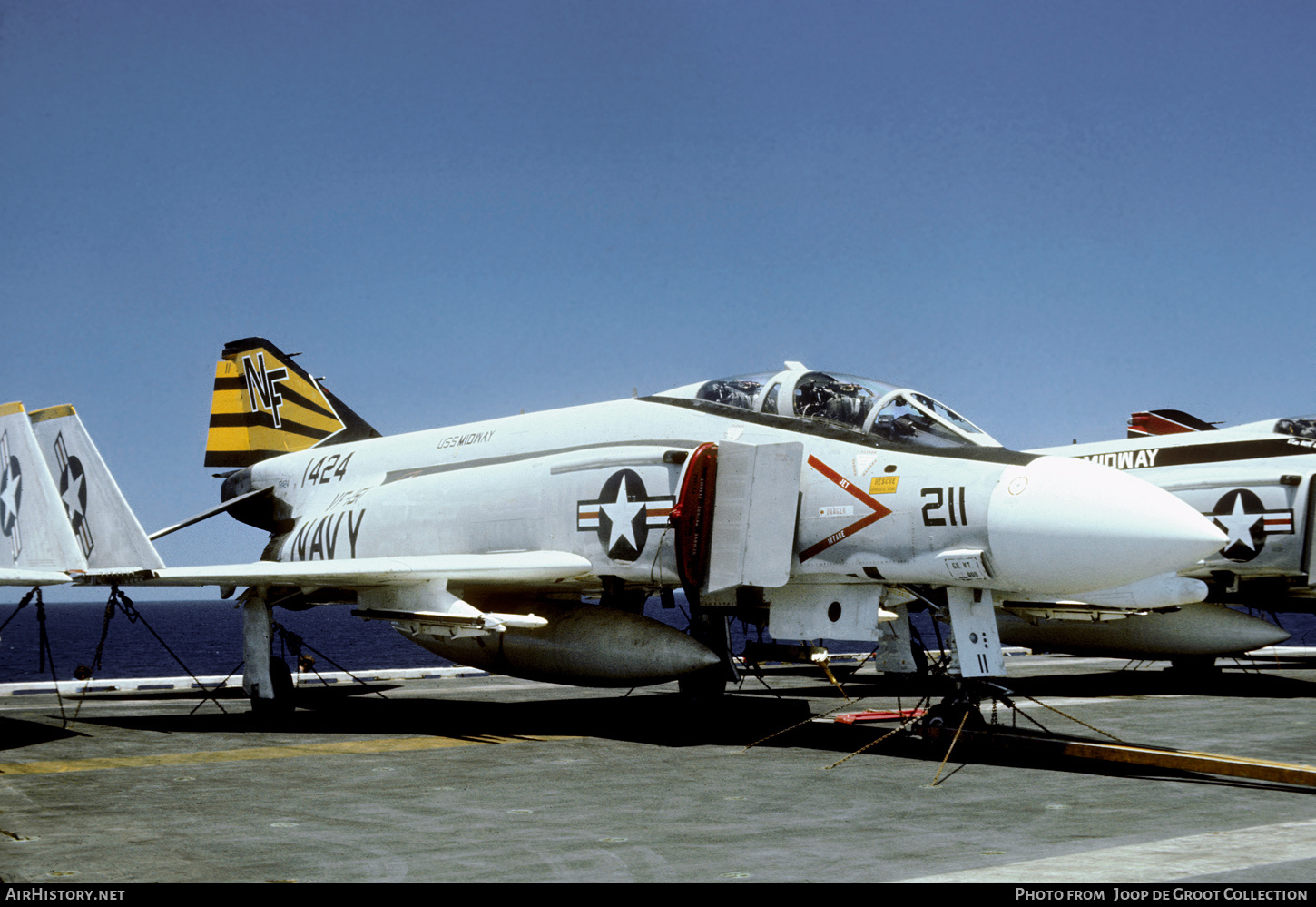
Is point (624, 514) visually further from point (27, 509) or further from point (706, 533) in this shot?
point (27, 509)

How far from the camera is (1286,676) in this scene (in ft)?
69.4

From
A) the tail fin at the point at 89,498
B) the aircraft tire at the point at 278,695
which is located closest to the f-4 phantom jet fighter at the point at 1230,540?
the aircraft tire at the point at 278,695

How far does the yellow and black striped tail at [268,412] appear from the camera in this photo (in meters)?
20.4

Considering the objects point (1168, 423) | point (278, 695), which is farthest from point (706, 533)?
point (1168, 423)

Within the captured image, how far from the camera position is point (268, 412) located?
2050cm

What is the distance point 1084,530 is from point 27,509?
12055 millimetres

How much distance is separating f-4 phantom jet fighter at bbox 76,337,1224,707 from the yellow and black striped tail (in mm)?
3448

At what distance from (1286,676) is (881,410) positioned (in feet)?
45.6

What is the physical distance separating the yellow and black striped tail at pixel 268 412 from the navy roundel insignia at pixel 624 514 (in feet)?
27.2

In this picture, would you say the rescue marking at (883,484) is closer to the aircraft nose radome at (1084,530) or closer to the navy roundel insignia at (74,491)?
the aircraft nose radome at (1084,530)

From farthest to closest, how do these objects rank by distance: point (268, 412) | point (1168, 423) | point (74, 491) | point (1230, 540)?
point (1168, 423)
point (268, 412)
point (1230, 540)
point (74, 491)

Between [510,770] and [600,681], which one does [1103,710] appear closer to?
[600,681]

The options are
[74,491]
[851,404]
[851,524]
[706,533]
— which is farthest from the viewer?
[74,491]

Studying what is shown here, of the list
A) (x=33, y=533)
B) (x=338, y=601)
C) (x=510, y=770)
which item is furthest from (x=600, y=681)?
(x=33, y=533)
